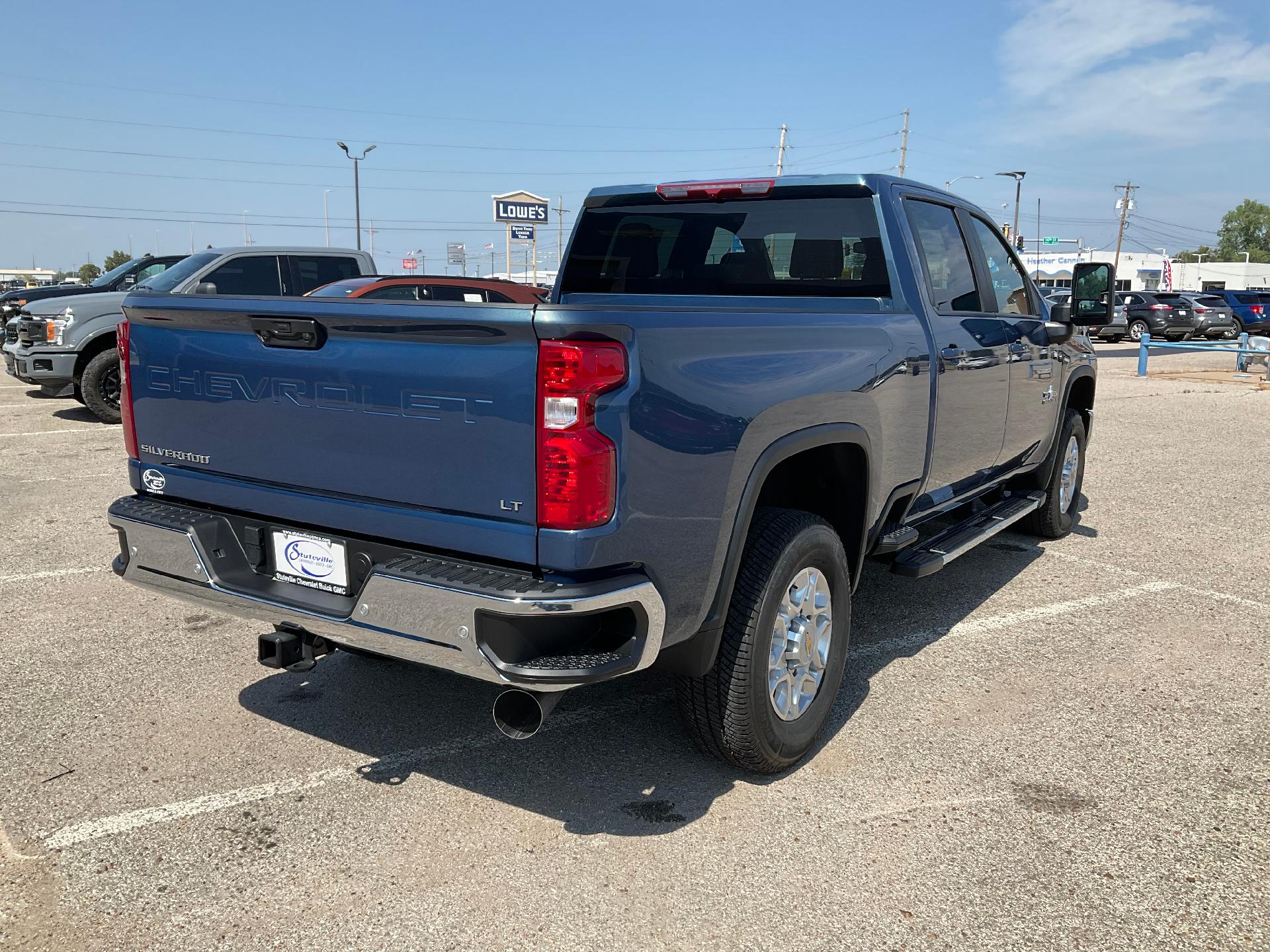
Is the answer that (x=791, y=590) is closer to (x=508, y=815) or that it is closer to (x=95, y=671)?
(x=508, y=815)

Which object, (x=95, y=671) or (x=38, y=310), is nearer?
(x=95, y=671)

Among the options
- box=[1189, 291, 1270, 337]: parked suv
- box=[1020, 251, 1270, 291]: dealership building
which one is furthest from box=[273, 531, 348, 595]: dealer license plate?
box=[1020, 251, 1270, 291]: dealership building

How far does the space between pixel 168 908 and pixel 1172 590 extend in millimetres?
5124

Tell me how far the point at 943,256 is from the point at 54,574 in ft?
16.2

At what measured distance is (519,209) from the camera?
67.0m

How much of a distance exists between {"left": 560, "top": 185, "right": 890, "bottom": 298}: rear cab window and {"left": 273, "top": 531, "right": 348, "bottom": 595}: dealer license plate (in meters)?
2.25

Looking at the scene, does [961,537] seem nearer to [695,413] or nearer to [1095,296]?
[1095,296]

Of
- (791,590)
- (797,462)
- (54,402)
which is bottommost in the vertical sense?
(54,402)

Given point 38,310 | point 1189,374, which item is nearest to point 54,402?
point 38,310

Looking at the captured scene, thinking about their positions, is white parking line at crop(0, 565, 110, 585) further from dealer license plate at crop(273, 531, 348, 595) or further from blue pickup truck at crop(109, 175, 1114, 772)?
dealer license plate at crop(273, 531, 348, 595)

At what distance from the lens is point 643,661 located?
2598mm

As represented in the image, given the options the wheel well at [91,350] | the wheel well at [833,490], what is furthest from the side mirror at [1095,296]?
the wheel well at [91,350]

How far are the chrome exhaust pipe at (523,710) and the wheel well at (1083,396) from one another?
4780mm

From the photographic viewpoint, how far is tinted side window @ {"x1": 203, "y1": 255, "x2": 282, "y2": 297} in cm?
1102
